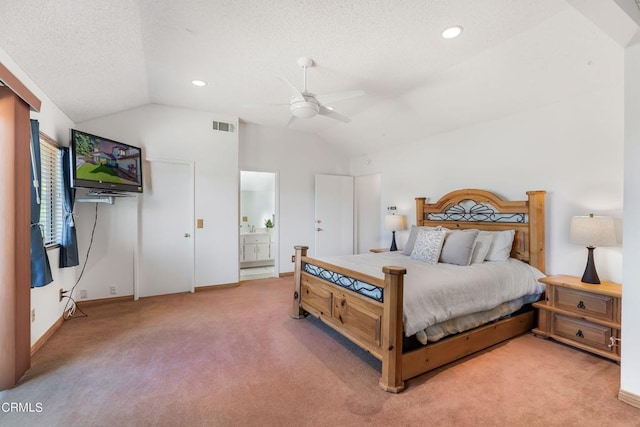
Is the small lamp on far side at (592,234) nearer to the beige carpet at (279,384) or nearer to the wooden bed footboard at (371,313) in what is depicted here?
the beige carpet at (279,384)

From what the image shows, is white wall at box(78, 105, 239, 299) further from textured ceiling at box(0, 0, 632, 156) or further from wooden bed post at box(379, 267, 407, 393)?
wooden bed post at box(379, 267, 407, 393)

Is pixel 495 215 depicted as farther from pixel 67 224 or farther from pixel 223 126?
pixel 67 224

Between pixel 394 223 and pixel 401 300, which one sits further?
pixel 394 223

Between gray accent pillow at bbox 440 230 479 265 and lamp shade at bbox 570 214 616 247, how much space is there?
876 mm

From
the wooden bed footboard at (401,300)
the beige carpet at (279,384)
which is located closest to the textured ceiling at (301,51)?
the wooden bed footboard at (401,300)

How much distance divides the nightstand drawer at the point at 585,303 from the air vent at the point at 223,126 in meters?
4.80

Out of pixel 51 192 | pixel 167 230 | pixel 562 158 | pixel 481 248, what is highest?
pixel 562 158

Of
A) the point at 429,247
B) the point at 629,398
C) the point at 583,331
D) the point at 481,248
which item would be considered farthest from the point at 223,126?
the point at 629,398

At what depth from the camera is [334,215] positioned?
6.03 metres

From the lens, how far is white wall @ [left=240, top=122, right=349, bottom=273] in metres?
5.34

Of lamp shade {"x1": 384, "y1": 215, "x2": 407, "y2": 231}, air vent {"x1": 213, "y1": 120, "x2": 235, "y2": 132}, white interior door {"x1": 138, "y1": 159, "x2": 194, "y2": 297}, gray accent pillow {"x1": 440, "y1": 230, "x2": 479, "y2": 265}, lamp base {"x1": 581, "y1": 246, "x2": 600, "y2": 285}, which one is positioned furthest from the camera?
lamp shade {"x1": 384, "y1": 215, "x2": 407, "y2": 231}

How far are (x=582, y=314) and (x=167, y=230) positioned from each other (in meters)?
5.07

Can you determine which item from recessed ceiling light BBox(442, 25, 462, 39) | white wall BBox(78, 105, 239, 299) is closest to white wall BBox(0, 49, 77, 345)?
white wall BBox(78, 105, 239, 299)

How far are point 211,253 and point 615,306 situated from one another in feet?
15.8
